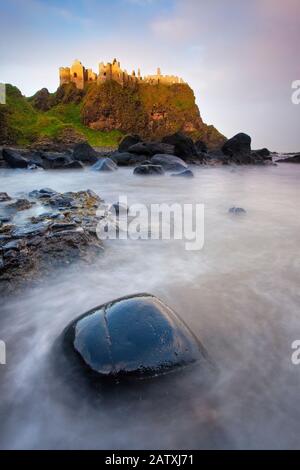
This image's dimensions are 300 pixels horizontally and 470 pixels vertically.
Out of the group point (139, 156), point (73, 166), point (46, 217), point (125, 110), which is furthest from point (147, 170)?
point (125, 110)

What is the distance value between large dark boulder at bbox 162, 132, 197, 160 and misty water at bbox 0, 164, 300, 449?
18229 mm

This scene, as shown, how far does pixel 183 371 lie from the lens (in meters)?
1.83

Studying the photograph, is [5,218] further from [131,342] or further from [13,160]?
[13,160]

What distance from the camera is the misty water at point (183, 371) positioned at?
1511 mm

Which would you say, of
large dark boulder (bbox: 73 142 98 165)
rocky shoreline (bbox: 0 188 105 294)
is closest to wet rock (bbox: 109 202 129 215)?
rocky shoreline (bbox: 0 188 105 294)

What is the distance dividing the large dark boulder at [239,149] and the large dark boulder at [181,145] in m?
4.35

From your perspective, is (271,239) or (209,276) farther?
(271,239)

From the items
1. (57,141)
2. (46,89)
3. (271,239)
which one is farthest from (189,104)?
→ (271,239)

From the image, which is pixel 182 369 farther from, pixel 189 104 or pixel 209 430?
pixel 189 104

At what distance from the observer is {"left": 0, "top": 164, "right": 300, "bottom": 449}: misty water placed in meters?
1.51

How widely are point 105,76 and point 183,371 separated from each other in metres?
80.8
